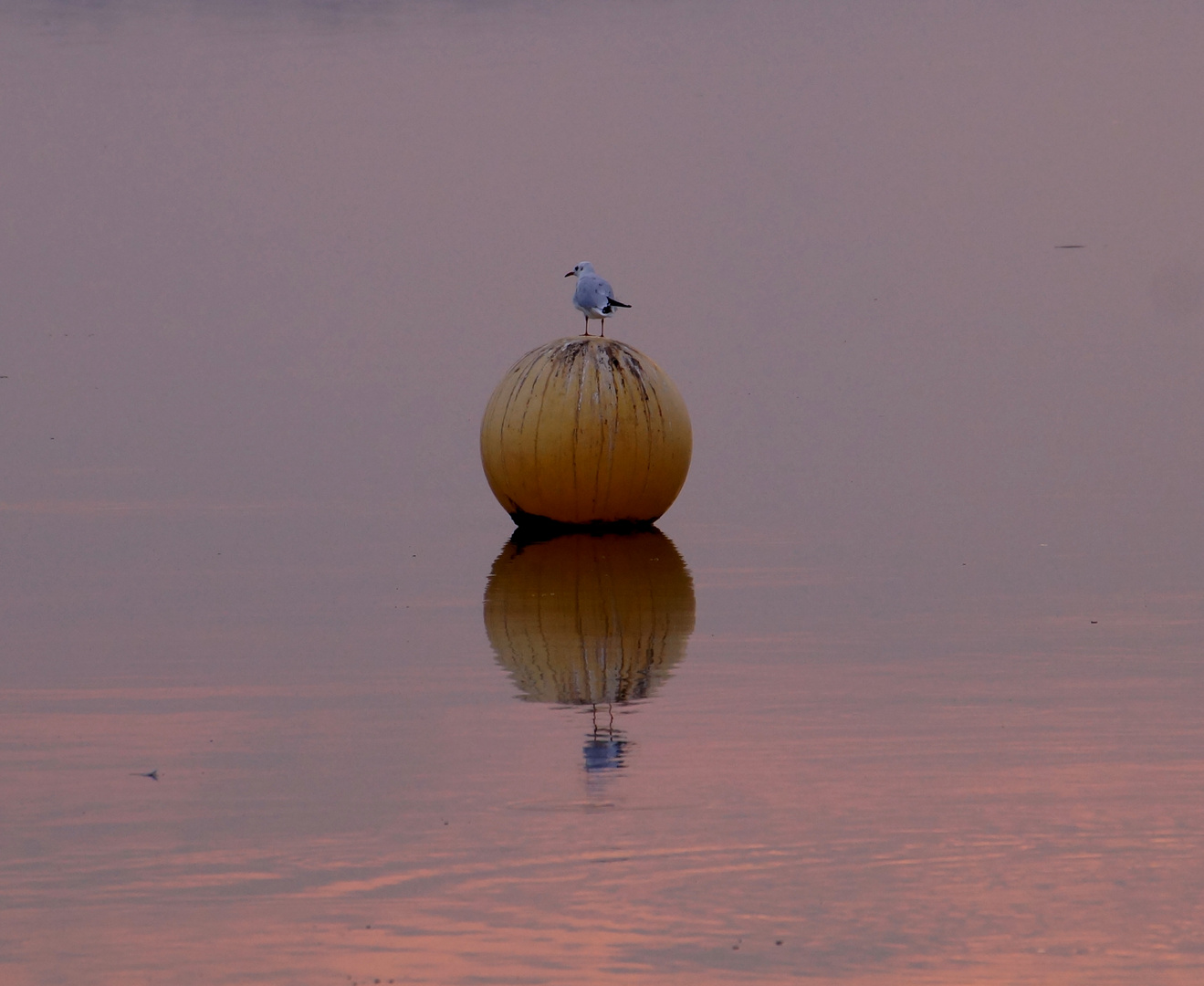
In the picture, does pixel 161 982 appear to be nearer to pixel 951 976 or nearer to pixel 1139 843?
pixel 951 976

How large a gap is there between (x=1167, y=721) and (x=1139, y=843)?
7.81ft

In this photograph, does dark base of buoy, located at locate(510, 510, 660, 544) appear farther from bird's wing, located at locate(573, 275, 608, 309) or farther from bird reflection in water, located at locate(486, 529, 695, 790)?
bird's wing, located at locate(573, 275, 608, 309)

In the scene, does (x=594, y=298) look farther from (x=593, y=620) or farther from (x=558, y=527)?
(x=593, y=620)

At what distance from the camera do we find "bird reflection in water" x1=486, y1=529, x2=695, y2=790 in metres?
11.4

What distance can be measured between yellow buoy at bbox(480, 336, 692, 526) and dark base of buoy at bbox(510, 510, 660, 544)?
0.03 metres

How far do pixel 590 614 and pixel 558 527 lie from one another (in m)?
4.45

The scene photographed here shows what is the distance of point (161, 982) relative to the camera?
689 cm

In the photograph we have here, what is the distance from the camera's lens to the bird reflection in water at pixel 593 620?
447 inches

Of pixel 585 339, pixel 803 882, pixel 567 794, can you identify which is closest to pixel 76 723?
pixel 567 794

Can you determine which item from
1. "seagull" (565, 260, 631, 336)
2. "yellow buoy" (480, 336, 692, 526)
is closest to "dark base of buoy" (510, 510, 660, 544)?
"yellow buoy" (480, 336, 692, 526)

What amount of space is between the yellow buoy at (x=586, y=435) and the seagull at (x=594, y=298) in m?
1.08

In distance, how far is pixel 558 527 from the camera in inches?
722

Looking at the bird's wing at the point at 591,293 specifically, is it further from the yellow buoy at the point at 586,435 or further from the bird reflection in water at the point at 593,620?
the bird reflection in water at the point at 593,620

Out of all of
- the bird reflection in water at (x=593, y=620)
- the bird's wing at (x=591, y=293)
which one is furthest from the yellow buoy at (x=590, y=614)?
the bird's wing at (x=591, y=293)
